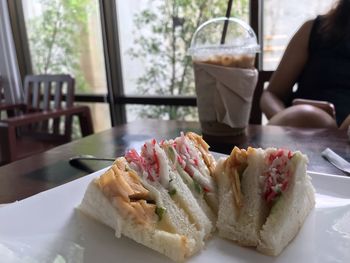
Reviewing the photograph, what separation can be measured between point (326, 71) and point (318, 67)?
0.05m

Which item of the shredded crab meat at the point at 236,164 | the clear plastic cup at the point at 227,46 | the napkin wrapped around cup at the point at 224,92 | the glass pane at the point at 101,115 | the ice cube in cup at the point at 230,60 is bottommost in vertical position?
the glass pane at the point at 101,115

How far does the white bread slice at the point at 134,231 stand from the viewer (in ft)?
1.85

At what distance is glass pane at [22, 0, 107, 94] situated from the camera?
9.76 feet

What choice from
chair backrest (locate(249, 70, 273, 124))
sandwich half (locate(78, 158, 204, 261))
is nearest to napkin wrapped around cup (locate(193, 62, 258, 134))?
sandwich half (locate(78, 158, 204, 261))

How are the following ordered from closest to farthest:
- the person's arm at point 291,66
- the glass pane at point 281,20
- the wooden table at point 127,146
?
the wooden table at point 127,146 < the person's arm at point 291,66 < the glass pane at point 281,20

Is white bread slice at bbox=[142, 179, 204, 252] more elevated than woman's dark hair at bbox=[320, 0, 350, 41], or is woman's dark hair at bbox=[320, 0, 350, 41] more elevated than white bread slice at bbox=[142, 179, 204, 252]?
woman's dark hair at bbox=[320, 0, 350, 41]

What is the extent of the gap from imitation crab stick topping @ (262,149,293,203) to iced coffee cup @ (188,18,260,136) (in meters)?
0.44

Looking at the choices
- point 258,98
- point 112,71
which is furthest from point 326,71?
point 112,71

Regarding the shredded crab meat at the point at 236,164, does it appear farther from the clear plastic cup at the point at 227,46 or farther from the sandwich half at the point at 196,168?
the clear plastic cup at the point at 227,46

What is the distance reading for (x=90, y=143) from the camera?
1.18 metres

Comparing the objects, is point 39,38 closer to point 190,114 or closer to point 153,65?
point 153,65

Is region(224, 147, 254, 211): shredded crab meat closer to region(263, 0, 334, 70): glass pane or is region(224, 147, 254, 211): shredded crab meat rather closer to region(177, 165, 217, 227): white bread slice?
region(177, 165, 217, 227): white bread slice

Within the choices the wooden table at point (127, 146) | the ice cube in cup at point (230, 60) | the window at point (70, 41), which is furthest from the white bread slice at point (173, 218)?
the window at point (70, 41)

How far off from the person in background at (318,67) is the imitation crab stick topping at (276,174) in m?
0.97
